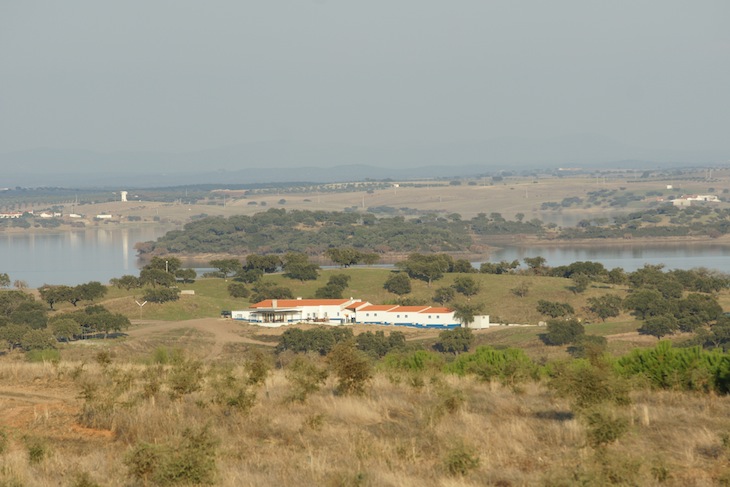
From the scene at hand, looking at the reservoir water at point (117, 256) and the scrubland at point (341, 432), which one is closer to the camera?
the scrubland at point (341, 432)

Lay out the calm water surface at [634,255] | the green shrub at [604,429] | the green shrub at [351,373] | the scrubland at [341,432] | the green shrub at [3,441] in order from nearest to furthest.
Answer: the scrubland at [341,432]
the green shrub at [604,429]
the green shrub at [3,441]
the green shrub at [351,373]
the calm water surface at [634,255]

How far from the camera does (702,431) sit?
1120 centimetres

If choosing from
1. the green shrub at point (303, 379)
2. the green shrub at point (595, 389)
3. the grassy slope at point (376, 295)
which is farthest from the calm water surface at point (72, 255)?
the green shrub at point (595, 389)

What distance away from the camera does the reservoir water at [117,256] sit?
9981cm

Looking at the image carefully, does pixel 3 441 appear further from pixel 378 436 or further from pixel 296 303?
pixel 296 303

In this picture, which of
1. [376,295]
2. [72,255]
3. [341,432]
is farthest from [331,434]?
[72,255]

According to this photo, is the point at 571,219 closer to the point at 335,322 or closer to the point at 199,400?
the point at 335,322

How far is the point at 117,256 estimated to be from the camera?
412 feet

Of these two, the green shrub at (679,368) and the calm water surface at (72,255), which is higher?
the green shrub at (679,368)

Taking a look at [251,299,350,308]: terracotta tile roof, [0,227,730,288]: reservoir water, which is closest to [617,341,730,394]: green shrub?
[251,299,350,308]: terracotta tile roof

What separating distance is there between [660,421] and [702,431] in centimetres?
89

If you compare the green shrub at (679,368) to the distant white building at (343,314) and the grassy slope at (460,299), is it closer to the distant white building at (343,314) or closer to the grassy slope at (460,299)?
the grassy slope at (460,299)

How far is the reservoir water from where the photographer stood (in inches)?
3930

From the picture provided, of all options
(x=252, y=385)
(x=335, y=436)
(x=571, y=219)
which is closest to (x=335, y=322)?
(x=252, y=385)
